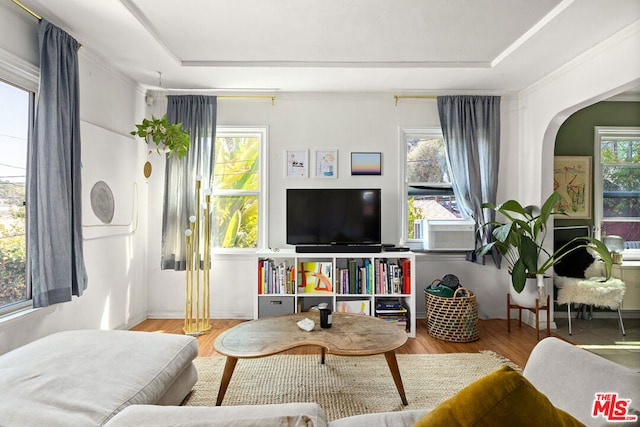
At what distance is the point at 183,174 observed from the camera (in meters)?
3.70

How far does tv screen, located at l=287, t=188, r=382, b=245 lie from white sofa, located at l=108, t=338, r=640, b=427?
2.33 metres

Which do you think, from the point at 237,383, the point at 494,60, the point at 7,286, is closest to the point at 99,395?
the point at 237,383

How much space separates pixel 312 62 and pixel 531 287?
2895 millimetres

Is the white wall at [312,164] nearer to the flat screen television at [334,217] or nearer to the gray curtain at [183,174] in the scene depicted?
the gray curtain at [183,174]

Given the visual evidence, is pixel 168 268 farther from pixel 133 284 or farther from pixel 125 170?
pixel 125 170

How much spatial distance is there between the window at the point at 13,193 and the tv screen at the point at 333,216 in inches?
81.3

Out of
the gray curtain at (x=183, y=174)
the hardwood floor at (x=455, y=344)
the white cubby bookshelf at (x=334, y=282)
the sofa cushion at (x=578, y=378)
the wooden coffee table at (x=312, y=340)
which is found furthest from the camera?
the gray curtain at (x=183, y=174)

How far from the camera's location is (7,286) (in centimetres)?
225

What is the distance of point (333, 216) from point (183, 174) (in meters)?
1.63

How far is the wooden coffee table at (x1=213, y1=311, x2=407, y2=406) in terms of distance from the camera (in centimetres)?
202

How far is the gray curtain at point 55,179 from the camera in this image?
2.29 metres

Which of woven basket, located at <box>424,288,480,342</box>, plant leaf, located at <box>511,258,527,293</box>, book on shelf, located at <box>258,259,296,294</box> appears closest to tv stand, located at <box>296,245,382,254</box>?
book on shelf, located at <box>258,259,296,294</box>

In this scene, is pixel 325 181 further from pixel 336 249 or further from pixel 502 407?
pixel 502 407

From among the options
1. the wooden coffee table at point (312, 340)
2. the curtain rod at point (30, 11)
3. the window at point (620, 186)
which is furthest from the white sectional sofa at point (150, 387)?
the window at point (620, 186)
